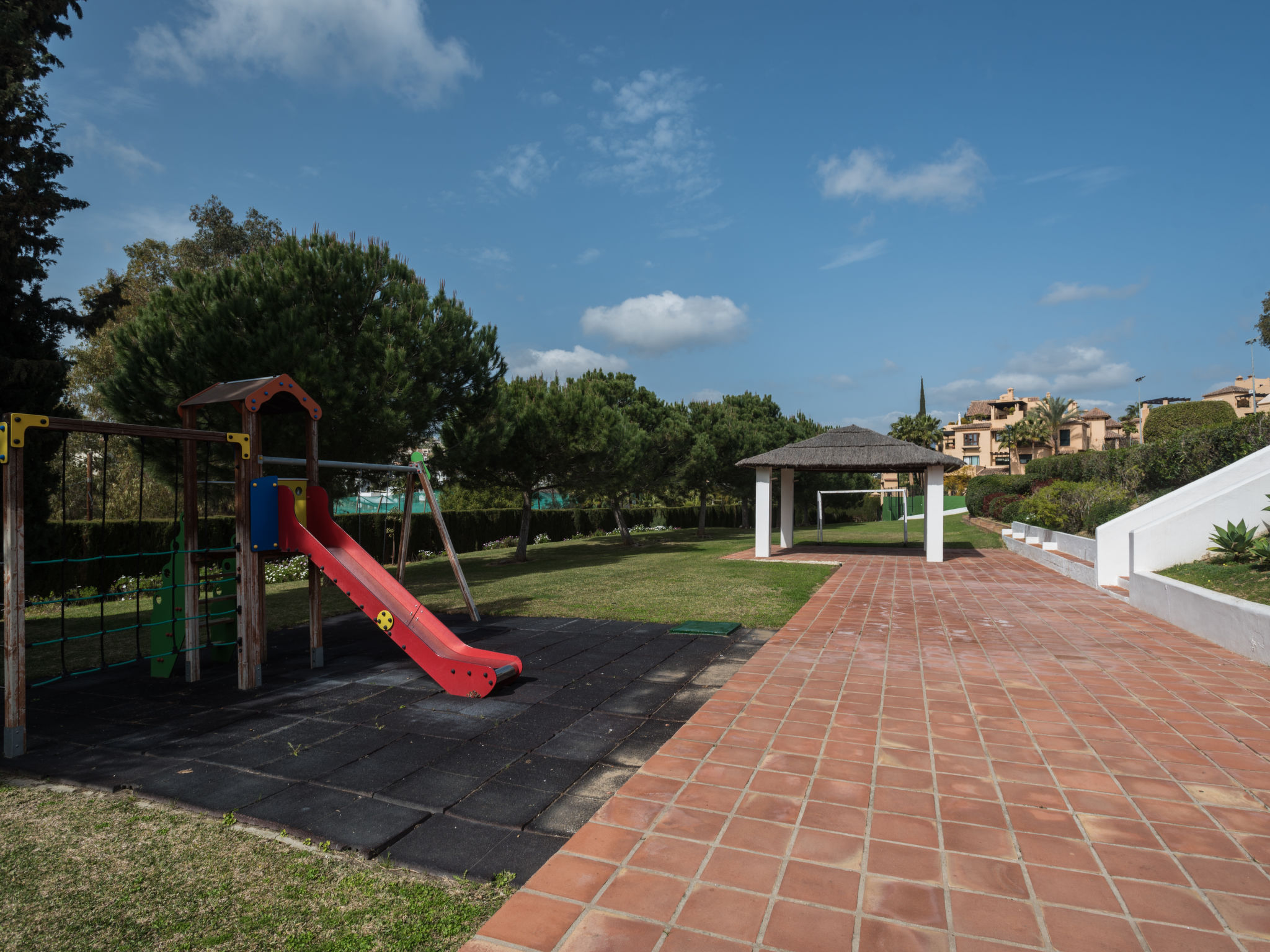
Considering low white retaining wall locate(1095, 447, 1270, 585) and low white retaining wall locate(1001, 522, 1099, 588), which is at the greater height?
low white retaining wall locate(1095, 447, 1270, 585)

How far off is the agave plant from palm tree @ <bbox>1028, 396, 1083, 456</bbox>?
67.1 m

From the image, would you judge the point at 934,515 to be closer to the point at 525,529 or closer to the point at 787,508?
the point at 787,508

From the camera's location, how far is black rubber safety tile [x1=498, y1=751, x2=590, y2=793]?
11.8ft

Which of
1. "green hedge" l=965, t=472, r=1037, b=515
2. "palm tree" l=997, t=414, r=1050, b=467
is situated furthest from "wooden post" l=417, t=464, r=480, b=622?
"palm tree" l=997, t=414, r=1050, b=467

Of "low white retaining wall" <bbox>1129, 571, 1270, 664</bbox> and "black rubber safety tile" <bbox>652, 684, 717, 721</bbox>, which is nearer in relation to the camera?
"black rubber safety tile" <bbox>652, 684, 717, 721</bbox>

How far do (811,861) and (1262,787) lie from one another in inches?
101

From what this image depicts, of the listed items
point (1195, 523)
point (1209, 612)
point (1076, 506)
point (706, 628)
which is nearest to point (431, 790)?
point (706, 628)

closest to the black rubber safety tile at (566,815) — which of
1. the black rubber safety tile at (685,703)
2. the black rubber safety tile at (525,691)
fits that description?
the black rubber safety tile at (685,703)

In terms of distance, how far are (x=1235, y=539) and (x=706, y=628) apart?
22.2ft

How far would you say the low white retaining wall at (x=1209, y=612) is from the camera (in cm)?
603

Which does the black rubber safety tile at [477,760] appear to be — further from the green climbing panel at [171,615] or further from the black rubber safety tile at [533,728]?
the green climbing panel at [171,615]

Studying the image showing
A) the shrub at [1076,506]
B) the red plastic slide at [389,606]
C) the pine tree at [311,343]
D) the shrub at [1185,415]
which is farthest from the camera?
the shrub at [1185,415]

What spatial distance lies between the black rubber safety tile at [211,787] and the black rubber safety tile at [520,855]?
1400mm

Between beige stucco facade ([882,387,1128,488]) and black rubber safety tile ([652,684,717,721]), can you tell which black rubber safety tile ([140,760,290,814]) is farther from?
beige stucco facade ([882,387,1128,488])
